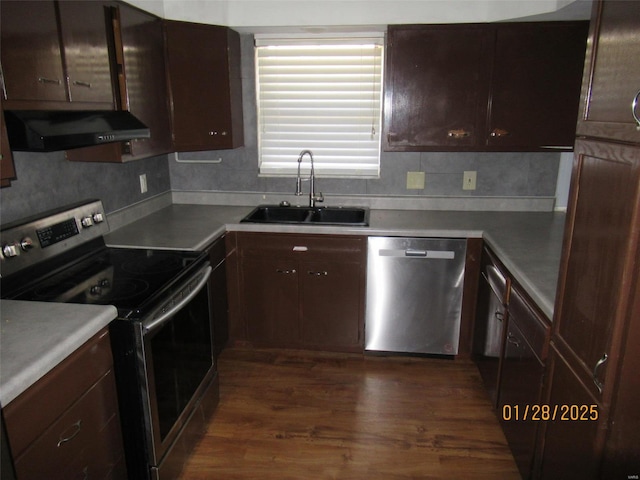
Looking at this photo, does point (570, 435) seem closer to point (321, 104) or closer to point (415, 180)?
point (415, 180)

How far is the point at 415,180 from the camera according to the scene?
10.5ft

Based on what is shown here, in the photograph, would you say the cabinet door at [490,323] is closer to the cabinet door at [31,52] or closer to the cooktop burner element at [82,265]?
the cooktop burner element at [82,265]

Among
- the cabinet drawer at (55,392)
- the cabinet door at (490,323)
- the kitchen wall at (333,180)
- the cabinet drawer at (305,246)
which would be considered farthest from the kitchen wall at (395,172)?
the cabinet drawer at (55,392)

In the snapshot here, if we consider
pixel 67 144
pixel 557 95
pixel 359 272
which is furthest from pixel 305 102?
pixel 67 144

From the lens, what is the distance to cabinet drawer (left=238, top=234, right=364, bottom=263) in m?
2.81

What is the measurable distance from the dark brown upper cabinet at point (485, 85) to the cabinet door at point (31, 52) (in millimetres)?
1718

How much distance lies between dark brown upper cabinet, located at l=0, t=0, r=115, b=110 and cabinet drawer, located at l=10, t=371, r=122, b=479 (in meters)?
Result: 1.02

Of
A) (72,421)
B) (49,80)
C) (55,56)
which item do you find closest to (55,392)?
(72,421)

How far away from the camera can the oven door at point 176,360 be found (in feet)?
5.70

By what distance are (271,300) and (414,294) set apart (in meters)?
0.89

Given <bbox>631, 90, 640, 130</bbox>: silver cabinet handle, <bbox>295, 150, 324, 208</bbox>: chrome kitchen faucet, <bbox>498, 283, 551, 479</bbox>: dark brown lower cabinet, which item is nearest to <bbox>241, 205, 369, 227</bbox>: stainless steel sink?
<bbox>295, 150, 324, 208</bbox>: chrome kitchen faucet

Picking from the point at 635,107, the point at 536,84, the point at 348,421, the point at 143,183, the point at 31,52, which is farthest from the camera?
the point at 143,183

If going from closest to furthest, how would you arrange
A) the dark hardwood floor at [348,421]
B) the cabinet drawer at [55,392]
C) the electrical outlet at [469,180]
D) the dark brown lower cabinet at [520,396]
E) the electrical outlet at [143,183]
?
the cabinet drawer at [55,392] < the dark brown lower cabinet at [520,396] < the dark hardwood floor at [348,421] < the electrical outlet at [143,183] < the electrical outlet at [469,180]
